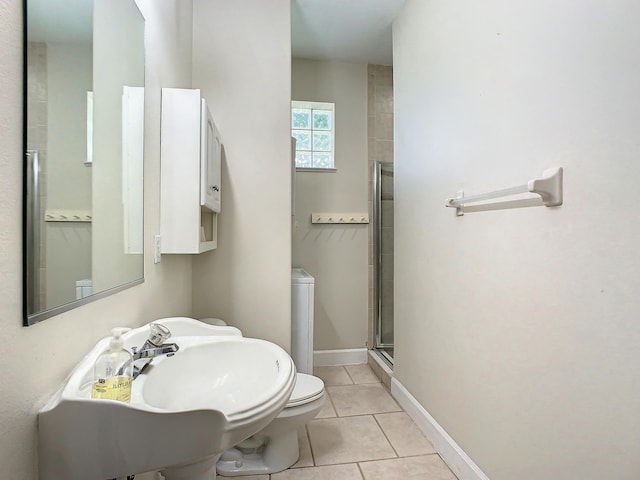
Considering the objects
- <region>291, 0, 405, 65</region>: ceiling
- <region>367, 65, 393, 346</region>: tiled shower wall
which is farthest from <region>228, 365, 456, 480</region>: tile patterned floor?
<region>291, 0, 405, 65</region>: ceiling

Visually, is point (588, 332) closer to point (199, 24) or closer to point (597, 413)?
point (597, 413)

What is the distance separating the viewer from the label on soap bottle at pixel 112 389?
0.69 m

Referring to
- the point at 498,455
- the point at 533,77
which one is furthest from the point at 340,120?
the point at 498,455

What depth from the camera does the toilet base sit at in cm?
165

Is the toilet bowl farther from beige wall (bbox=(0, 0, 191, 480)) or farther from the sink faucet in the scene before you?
beige wall (bbox=(0, 0, 191, 480))

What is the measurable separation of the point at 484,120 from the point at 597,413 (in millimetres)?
1102

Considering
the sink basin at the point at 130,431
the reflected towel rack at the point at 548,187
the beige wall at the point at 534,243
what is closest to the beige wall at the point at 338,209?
the beige wall at the point at 534,243

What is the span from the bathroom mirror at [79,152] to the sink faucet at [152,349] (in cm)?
18

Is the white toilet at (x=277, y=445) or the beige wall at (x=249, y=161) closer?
the white toilet at (x=277, y=445)

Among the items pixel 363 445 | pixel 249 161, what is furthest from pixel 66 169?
pixel 363 445

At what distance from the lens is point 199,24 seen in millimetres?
2100

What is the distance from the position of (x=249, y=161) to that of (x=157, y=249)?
90cm

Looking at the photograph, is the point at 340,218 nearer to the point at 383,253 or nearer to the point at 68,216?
the point at 383,253

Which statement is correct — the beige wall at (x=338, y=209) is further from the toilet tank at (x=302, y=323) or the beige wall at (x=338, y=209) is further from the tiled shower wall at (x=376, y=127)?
the toilet tank at (x=302, y=323)
